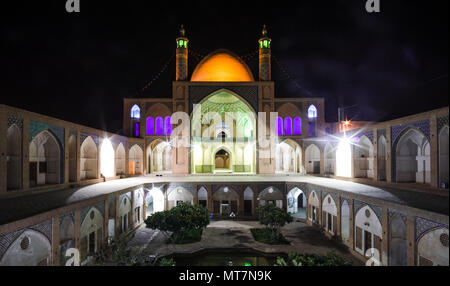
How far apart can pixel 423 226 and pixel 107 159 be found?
14.0m

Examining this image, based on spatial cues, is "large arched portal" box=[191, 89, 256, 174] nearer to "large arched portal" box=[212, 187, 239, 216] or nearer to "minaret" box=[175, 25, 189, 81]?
"minaret" box=[175, 25, 189, 81]

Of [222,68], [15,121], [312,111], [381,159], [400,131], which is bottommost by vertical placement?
[381,159]

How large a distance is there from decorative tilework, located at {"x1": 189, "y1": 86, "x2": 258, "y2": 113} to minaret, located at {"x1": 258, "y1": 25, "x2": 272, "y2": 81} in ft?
4.03

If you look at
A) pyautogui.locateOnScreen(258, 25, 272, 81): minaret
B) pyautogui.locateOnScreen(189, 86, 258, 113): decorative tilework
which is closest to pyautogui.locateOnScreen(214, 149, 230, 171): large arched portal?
pyautogui.locateOnScreen(189, 86, 258, 113): decorative tilework

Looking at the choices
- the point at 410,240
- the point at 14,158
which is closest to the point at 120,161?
the point at 14,158

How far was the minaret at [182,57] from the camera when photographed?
19.3 m

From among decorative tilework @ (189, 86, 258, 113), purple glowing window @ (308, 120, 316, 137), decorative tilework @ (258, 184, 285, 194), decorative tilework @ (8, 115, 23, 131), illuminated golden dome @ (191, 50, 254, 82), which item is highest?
illuminated golden dome @ (191, 50, 254, 82)

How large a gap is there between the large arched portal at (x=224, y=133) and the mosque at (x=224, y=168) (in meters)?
0.09

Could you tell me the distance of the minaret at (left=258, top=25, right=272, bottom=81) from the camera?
1944 cm

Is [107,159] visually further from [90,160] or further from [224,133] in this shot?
[224,133]

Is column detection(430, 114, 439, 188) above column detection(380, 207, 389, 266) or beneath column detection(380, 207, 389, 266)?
above

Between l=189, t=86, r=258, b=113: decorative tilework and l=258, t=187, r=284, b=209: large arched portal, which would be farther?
l=189, t=86, r=258, b=113: decorative tilework

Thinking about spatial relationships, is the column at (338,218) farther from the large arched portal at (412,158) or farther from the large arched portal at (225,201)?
the large arched portal at (225,201)

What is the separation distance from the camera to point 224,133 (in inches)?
897
